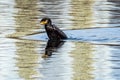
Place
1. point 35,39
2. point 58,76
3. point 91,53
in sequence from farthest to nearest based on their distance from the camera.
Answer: point 35,39 < point 91,53 < point 58,76

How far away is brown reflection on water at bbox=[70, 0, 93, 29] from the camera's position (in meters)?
17.9

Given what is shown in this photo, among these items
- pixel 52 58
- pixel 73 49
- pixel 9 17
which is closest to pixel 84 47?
pixel 73 49

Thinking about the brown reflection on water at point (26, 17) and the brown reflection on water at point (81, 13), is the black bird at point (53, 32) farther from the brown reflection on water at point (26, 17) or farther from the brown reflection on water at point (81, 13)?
the brown reflection on water at point (81, 13)

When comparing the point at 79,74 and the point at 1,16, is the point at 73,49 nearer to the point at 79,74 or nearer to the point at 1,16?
the point at 79,74

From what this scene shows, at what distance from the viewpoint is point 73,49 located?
13.6 metres

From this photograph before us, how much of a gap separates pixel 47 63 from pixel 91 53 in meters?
1.38

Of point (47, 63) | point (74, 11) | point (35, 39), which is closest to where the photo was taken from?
point (47, 63)

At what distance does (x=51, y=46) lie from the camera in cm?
1424

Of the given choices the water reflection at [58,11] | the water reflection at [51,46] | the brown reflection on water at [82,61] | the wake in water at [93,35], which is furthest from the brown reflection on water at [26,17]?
the brown reflection on water at [82,61]

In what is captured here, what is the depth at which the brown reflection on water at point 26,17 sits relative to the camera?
1659 cm

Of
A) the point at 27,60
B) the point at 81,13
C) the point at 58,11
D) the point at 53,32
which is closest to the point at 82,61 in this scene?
the point at 27,60

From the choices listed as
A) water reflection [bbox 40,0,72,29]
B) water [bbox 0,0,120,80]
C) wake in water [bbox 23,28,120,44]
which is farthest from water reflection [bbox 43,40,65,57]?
water reflection [bbox 40,0,72,29]

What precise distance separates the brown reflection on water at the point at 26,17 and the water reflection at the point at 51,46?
47.3 inches

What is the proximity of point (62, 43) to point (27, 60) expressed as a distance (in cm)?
250
